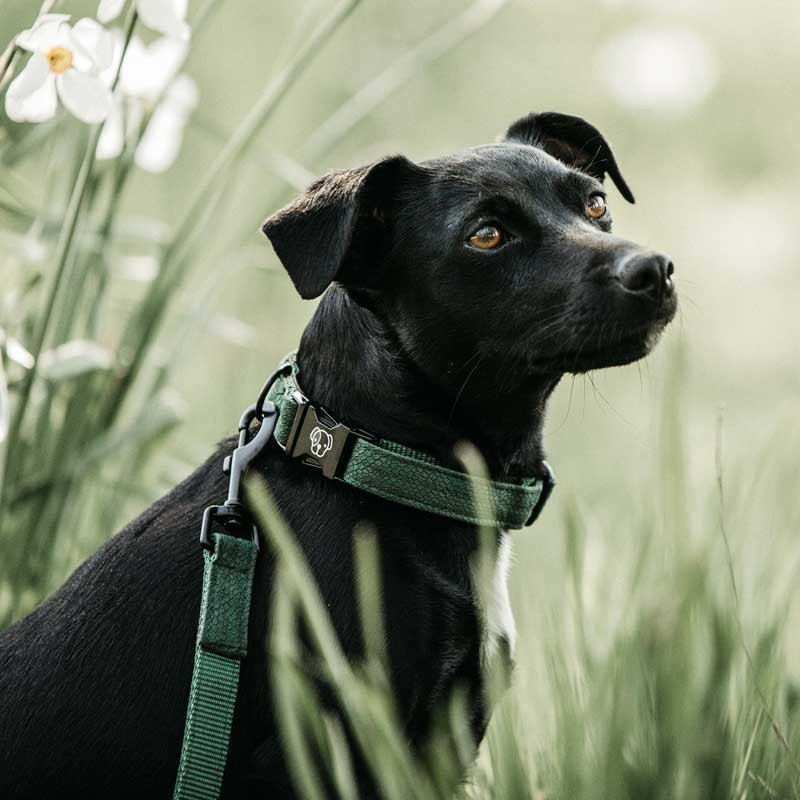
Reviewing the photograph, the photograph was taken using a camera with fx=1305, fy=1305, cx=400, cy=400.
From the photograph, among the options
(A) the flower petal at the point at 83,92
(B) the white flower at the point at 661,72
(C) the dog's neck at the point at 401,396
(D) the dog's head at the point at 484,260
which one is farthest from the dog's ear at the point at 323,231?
(B) the white flower at the point at 661,72

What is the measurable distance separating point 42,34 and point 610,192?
4.63 m

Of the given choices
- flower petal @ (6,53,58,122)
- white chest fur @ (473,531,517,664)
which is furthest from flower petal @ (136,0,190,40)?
white chest fur @ (473,531,517,664)

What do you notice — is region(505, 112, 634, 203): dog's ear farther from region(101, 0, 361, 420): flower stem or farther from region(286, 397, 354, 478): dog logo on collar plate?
region(286, 397, 354, 478): dog logo on collar plate

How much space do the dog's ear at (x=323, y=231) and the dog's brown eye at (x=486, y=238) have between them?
0.77 ft

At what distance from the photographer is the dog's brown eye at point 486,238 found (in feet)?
8.43

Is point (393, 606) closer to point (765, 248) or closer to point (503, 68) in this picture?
point (765, 248)

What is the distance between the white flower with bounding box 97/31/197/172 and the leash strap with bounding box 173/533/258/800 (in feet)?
3.92

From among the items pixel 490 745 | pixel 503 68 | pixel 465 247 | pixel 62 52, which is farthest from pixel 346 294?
pixel 503 68

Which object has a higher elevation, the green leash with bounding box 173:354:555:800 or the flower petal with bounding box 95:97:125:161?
the flower petal with bounding box 95:97:125:161

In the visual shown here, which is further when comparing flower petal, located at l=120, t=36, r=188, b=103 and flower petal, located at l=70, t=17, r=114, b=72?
flower petal, located at l=120, t=36, r=188, b=103

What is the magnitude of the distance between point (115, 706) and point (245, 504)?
42 cm

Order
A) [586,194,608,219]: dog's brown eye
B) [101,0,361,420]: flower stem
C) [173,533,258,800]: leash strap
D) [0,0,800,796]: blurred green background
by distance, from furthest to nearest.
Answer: [0,0,800,796]: blurred green background < [101,0,361,420]: flower stem < [586,194,608,219]: dog's brown eye < [173,533,258,800]: leash strap

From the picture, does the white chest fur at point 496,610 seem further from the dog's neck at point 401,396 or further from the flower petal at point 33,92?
the flower petal at point 33,92

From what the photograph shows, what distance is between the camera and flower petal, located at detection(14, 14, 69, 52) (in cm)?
230
